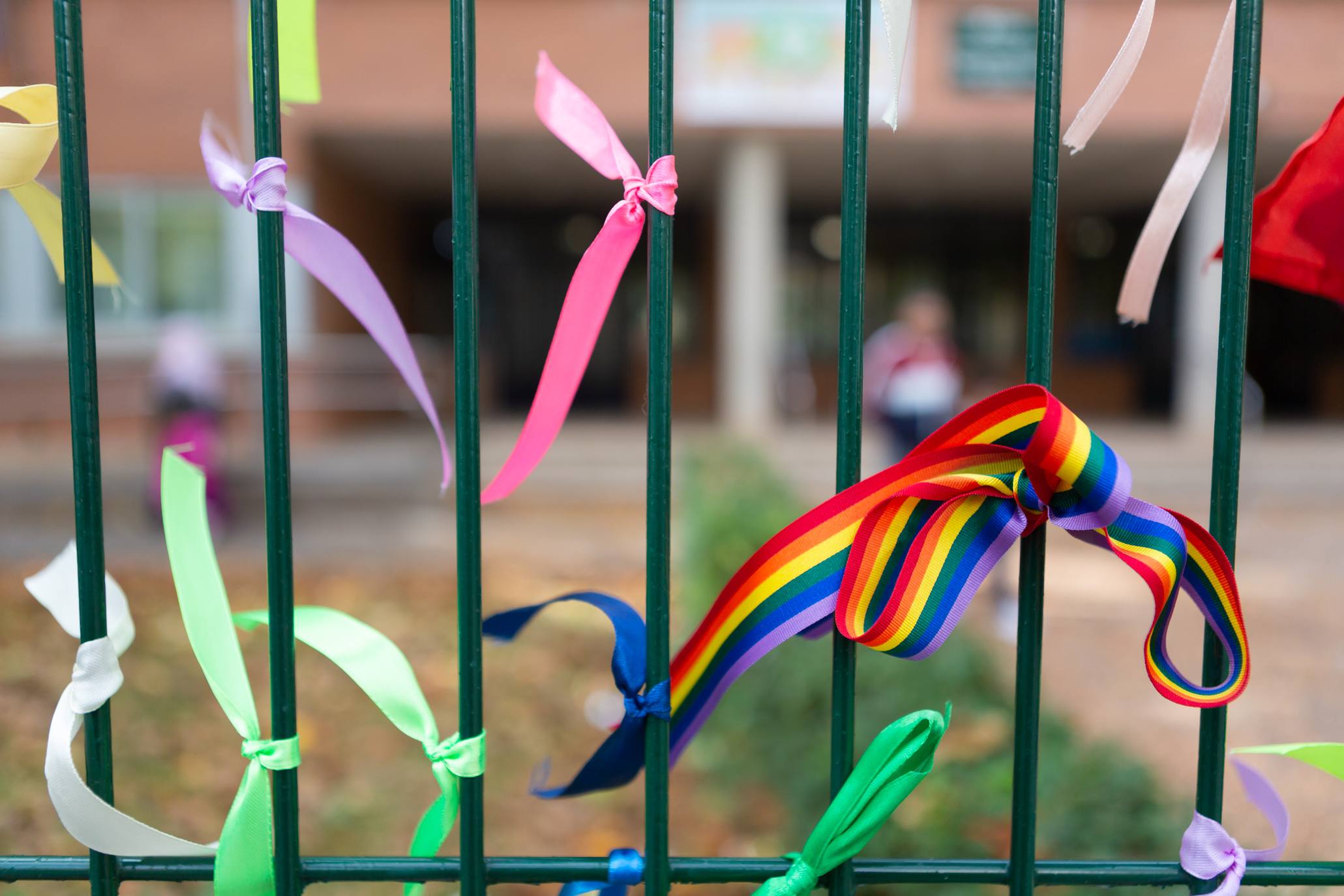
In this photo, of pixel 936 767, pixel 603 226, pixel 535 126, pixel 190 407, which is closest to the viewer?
pixel 603 226

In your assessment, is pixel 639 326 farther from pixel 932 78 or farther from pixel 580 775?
pixel 580 775

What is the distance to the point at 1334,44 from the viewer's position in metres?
9.65

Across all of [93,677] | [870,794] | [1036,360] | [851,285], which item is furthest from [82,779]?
[1036,360]

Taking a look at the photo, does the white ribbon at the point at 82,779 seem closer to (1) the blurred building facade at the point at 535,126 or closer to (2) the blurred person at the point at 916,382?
(2) the blurred person at the point at 916,382

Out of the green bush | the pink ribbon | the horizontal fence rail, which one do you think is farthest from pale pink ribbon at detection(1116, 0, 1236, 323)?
the green bush

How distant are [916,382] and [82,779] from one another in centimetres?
540

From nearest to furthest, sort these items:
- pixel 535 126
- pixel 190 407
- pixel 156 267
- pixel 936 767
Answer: pixel 936 767 < pixel 190 407 < pixel 535 126 < pixel 156 267

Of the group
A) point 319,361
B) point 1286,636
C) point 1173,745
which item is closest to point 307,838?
point 1173,745

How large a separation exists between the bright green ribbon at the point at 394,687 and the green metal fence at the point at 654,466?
0.9 inches

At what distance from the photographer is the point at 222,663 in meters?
0.93

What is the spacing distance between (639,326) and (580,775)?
610 inches

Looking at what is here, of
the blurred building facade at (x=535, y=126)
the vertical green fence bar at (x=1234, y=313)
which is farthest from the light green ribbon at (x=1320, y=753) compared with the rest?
the blurred building facade at (x=535, y=126)

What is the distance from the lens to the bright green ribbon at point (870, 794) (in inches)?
35.5

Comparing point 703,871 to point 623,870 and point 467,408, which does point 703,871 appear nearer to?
point 623,870
